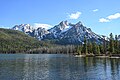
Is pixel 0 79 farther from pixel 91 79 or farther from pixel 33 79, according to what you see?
pixel 91 79

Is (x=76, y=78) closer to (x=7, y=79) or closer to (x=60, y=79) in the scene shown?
(x=60, y=79)

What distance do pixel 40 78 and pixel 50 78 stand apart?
2955 mm

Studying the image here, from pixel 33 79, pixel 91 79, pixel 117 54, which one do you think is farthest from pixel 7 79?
pixel 117 54

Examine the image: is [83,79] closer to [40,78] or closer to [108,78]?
[108,78]

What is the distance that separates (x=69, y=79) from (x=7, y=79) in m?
17.0

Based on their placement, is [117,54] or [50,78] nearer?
[50,78]

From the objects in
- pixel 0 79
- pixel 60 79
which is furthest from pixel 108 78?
pixel 0 79

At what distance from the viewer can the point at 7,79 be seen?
6384cm

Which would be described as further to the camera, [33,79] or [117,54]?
[117,54]

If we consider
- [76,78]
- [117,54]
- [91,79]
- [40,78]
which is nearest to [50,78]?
[40,78]

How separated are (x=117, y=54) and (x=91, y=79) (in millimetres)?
141109

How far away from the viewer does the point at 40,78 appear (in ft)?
222

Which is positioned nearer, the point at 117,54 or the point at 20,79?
the point at 20,79

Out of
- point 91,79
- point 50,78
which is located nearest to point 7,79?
point 50,78
